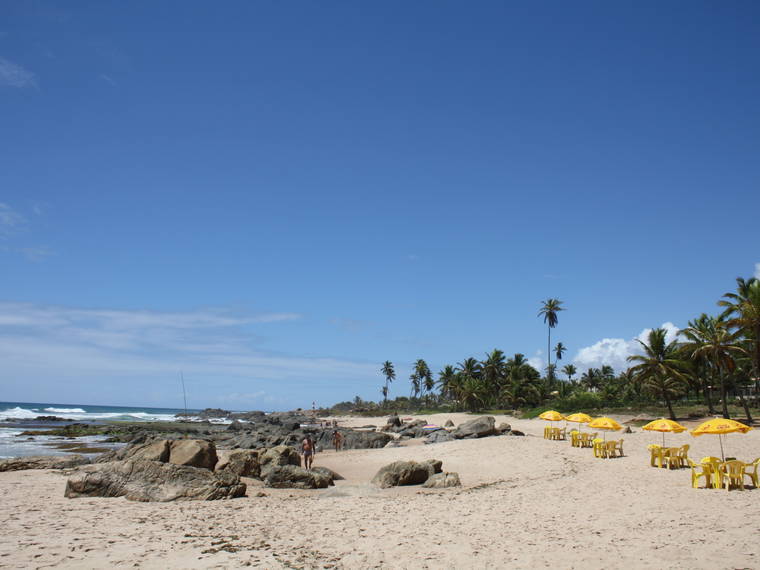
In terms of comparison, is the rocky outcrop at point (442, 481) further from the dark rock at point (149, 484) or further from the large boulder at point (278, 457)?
the dark rock at point (149, 484)

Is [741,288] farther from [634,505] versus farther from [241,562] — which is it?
[241,562]

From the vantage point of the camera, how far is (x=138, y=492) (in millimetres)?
13898

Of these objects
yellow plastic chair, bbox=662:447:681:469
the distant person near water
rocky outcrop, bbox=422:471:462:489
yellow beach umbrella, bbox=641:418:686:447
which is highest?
yellow beach umbrella, bbox=641:418:686:447

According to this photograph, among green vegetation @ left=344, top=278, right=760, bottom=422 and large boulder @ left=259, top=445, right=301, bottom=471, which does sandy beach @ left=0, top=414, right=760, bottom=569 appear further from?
green vegetation @ left=344, top=278, right=760, bottom=422

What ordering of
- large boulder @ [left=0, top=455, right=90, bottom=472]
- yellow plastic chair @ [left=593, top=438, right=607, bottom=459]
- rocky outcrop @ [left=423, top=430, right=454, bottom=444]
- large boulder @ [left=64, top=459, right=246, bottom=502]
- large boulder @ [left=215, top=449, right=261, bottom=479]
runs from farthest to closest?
rocky outcrop @ [left=423, top=430, right=454, bottom=444] < yellow plastic chair @ [left=593, top=438, right=607, bottom=459] < large boulder @ [left=0, top=455, right=90, bottom=472] < large boulder @ [left=215, top=449, right=261, bottom=479] < large boulder @ [left=64, top=459, right=246, bottom=502]

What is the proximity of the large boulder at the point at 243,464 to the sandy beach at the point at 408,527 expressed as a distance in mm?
2028

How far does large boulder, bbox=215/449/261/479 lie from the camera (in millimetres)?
19297

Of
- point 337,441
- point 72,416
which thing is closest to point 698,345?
point 337,441

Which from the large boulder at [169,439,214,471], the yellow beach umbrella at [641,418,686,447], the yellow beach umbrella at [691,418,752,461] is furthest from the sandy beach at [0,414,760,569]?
the yellow beach umbrella at [641,418,686,447]

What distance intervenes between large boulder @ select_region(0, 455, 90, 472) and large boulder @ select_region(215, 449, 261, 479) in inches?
336

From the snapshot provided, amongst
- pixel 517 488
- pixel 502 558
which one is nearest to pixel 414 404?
pixel 517 488

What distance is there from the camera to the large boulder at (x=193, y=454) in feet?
57.8

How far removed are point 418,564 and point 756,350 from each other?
120 feet

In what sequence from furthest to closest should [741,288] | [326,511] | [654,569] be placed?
1. [741,288]
2. [326,511]
3. [654,569]
